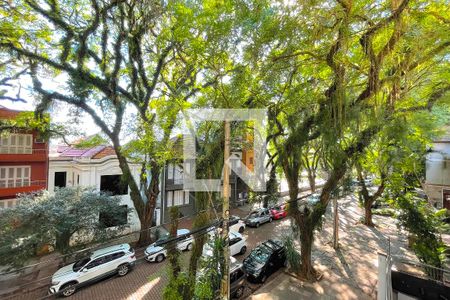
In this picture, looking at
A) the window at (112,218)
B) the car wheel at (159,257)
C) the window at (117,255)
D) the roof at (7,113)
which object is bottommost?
the car wheel at (159,257)

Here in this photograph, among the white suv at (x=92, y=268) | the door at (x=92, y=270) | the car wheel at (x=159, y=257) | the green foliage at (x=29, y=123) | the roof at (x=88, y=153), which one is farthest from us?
the roof at (x=88, y=153)

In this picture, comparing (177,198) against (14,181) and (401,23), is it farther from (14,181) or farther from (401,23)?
(401,23)

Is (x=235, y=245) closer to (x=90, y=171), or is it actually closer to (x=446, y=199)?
(x=90, y=171)

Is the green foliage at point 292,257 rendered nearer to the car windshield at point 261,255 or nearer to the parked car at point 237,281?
the car windshield at point 261,255

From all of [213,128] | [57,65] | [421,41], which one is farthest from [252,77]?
[57,65]

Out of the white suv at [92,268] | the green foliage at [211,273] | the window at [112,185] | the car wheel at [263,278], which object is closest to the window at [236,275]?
the car wheel at [263,278]

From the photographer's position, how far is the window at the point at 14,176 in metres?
10.4

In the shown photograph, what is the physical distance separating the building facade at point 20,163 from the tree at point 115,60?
485 centimetres

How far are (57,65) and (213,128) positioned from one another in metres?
5.38

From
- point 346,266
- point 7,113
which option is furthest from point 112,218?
point 346,266

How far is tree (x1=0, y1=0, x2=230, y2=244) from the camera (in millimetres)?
6605

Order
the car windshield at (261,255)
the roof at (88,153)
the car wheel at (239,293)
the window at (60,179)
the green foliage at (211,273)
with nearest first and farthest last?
1. the green foliage at (211,273)
2. the car wheel at (239,293)
3. the car windshield at (261,255)
4. the roof at (88,153)
5. the window at (60,179)

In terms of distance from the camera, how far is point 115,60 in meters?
7.80

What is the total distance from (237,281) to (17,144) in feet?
39.6
